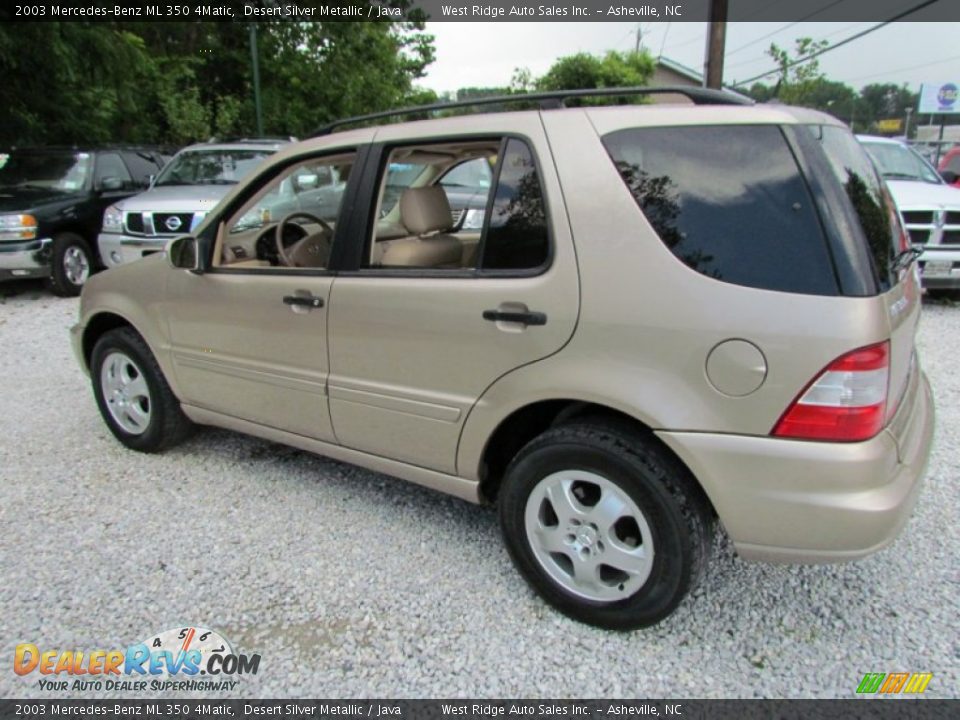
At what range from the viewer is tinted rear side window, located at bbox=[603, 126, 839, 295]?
190cm

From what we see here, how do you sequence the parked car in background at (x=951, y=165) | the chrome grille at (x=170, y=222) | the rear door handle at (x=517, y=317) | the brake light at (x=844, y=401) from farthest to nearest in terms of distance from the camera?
the parked car in background at (x=951, y=165) < the chrome grille at (x=170, y=222) < the rear door handle at (x=517, y=317) < the brake light at (x=844, y=401)

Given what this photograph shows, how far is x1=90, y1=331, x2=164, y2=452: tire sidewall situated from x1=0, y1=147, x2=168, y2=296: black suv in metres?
5.13

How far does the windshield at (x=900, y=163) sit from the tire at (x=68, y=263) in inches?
389

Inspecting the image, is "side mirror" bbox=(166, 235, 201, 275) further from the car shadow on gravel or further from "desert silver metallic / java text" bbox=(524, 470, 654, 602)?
the car shadow on gravel

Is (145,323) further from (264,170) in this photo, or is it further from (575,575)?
(575,575)

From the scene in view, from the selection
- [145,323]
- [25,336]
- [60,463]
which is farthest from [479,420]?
[25,336]

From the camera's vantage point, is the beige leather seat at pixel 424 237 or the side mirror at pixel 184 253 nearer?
the beige leather seat at pixel 424 237

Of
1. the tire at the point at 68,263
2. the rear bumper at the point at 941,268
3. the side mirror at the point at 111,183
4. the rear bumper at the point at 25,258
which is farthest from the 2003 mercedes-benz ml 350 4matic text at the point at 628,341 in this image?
the side mirror at the point at 111,183

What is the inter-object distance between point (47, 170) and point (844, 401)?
10.1 m

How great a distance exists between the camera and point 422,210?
310 cm

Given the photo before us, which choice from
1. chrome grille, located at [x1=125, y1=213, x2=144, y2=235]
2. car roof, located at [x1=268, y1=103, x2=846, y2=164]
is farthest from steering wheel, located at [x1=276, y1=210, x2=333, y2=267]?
chrome grille, located at [x1=125, y1=213, x2=144, y2=235]

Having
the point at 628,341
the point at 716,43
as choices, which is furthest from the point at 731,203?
the point at 716,43

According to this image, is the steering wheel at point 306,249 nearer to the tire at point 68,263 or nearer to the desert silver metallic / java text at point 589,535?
the desert silver metallic / java text at point 589,535

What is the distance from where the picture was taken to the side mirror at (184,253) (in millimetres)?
3250
